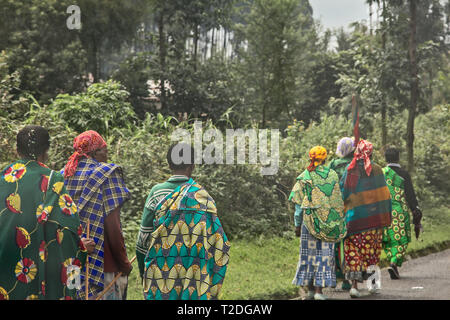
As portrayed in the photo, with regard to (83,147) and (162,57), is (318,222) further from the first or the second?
(162,57)

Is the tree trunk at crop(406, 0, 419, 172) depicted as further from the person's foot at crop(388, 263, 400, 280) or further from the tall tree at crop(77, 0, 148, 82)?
the tall tree at crop(77, 0, 148, 82)

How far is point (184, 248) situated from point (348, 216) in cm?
387

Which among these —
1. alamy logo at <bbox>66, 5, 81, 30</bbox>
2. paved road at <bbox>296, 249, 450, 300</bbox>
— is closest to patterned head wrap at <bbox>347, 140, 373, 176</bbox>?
paved road at <bbox>296, 249, 450, 300</bbox>

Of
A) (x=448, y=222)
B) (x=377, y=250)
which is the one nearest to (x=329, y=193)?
(x=377, y=250)

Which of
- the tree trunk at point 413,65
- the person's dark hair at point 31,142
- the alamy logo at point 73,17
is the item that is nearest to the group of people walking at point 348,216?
the person's dark hair at point 31,142

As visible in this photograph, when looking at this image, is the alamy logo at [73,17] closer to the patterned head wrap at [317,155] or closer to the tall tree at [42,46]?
the tall tree at [42,46]

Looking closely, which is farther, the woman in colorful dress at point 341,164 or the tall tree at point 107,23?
the tall tree at point 107,23

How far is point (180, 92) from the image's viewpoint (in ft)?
58.5

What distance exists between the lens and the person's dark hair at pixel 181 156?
5.02 metres

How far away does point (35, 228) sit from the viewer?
170 inches

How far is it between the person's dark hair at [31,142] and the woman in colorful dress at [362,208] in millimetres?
4746

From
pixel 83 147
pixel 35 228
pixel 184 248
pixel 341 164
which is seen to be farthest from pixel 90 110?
pixel 35 228

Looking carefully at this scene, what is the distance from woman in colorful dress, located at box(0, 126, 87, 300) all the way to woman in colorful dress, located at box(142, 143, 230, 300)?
704mm
